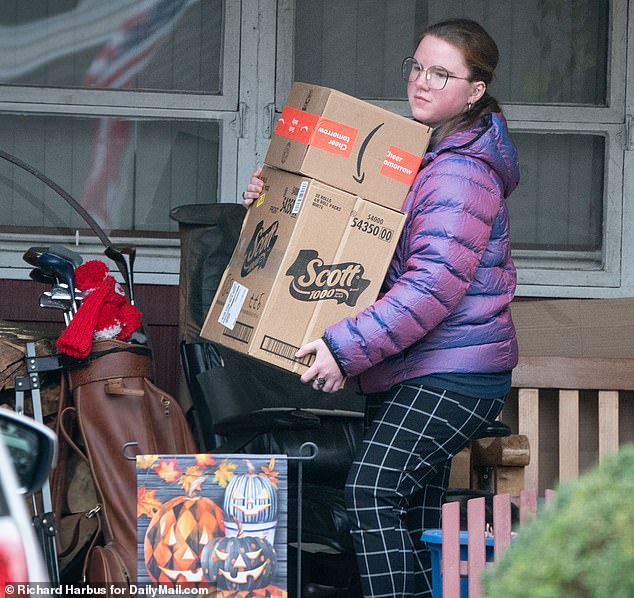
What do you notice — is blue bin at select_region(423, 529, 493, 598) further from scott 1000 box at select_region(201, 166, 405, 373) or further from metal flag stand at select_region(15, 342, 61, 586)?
metal flag stand at select_region(15, 342, 61, 586)

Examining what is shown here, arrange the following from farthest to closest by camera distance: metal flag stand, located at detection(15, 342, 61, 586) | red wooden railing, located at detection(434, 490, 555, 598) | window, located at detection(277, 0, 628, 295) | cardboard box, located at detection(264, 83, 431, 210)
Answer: window, located at detection(277, 0, 628, 295) → metal flag stand, located at detection(15, 342, 61, 586) → cardboard box, located at detection(264, 83, 431, 210) → red wooden railing, located at detection(434, 490, 555, 598)

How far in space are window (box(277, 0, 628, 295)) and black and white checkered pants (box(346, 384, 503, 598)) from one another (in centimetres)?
180

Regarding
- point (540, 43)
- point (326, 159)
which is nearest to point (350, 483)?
point (326, 159)

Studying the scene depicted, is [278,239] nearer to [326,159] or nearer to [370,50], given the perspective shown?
[326,159]

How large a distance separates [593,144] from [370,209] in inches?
78.4

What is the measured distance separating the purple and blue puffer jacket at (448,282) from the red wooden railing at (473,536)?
0.37 metres

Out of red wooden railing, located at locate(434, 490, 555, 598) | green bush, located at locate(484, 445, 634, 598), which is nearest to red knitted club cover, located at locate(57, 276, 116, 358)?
red wooden railing, located at locate(434, 490, 555, 598)

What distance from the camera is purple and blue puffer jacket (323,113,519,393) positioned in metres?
2.65

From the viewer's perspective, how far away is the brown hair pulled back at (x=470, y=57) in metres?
2.82

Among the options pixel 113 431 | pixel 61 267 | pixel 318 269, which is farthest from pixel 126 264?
pixel 318 269

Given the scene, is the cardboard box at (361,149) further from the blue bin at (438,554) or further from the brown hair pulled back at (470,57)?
the blue bin at (438,554)

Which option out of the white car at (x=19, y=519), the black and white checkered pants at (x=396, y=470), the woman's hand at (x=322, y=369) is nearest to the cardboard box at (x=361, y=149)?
the woman's hand at (x=322, y=369)

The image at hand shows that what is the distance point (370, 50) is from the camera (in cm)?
450

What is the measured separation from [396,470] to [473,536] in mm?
305
